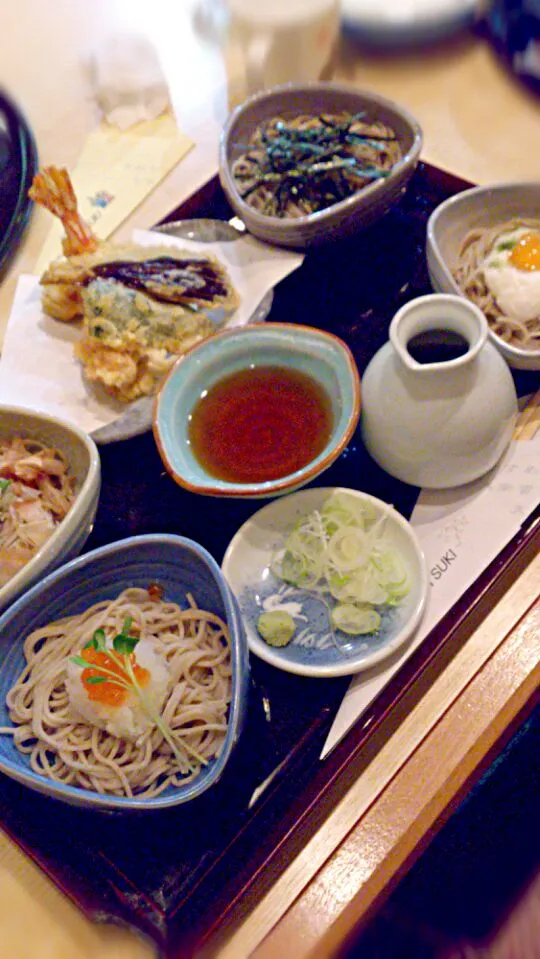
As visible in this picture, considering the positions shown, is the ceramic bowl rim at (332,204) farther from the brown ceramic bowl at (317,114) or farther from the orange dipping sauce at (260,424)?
the orange dipping sauce at (260,424)

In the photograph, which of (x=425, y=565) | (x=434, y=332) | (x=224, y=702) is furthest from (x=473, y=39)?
(x=224, y=702)

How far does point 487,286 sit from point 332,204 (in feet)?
1.75

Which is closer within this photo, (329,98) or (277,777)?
(277,777)

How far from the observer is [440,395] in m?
1.62

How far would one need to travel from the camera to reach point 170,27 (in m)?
3.15

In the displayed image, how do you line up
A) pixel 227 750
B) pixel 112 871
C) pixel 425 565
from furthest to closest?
pixel 425 565 < pixel 112 871 < pixel 227 750

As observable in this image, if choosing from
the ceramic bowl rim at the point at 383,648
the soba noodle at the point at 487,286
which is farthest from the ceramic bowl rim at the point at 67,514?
→ the soba noodle at the point at 487,286

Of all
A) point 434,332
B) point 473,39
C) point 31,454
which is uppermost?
point 473,39

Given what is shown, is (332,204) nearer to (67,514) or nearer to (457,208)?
(457,208)

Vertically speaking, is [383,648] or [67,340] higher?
[67,340]

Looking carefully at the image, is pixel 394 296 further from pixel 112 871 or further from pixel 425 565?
pixel 112 871

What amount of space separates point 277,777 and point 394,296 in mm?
1340

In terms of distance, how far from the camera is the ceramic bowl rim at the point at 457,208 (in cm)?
183

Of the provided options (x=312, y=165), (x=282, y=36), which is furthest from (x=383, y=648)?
(x=282, y=36)
